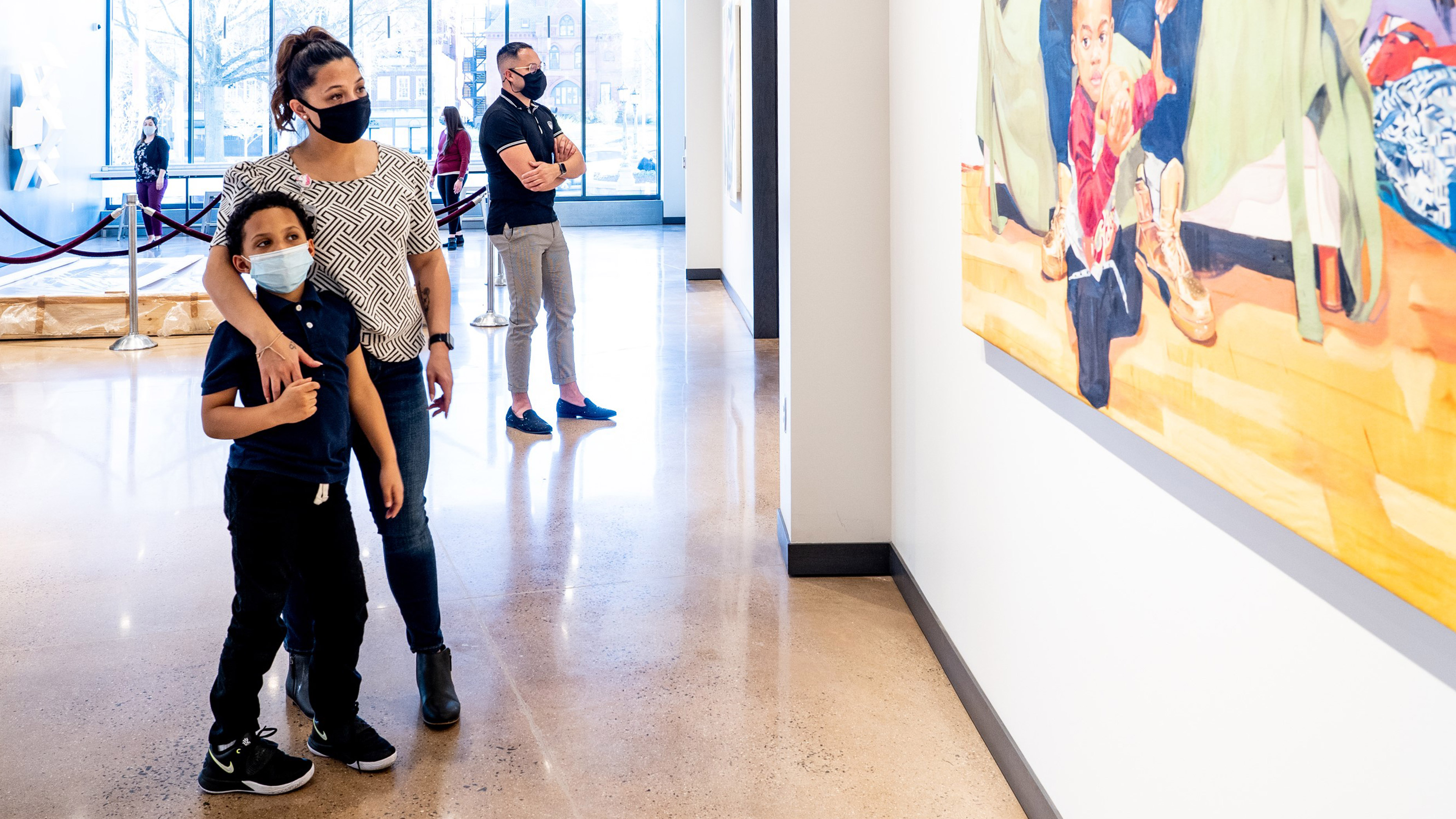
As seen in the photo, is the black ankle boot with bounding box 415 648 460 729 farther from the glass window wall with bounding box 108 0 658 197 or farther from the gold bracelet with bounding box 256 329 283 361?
the glass window wall with bounding box 108 0 658 197

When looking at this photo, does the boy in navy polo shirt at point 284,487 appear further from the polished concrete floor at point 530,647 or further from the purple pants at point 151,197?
the purple pants at point 151,197

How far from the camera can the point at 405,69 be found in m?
20.0

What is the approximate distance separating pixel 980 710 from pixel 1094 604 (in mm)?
841

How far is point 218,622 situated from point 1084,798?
8.52ft

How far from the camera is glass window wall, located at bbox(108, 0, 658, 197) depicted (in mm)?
18688

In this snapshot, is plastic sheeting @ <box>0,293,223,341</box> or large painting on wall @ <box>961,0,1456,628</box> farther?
plastic sheeting @ <box>0,293,223,341</box>

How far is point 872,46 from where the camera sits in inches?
149

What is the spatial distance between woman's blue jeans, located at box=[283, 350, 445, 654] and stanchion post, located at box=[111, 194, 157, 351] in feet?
19.3

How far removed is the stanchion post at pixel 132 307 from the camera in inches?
318

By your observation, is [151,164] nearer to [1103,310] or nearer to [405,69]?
[405,69]

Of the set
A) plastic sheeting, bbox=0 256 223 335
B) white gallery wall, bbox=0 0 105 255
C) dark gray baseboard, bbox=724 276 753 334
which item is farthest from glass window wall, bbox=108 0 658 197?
plastic sheeting, bbox=0 256 223 335

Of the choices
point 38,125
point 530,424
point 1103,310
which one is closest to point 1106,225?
point 1103,310

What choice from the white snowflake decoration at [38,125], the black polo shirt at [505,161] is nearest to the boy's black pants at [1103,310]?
the black polo shirt at [505,161]

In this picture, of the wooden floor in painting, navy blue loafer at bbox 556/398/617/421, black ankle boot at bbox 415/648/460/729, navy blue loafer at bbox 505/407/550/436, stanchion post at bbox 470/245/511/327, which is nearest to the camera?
the wooden floor in painting
